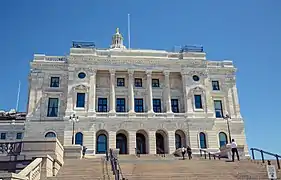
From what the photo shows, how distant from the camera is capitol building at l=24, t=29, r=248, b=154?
37.2 meters

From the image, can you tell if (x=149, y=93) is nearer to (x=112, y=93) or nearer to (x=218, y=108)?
(x=112, y=93)

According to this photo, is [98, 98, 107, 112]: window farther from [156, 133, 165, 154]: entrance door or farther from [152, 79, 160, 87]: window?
[156, 133, 165, 154]: entrance door

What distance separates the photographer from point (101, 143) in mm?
37438

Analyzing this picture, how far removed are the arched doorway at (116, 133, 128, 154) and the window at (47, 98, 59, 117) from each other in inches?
327

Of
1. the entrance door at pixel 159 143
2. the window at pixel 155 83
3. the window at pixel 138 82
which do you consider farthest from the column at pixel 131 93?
the entrance door at pixel 159 143

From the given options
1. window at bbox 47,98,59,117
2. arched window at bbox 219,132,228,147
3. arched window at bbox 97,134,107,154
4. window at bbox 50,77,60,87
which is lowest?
arched window at bbox 97,134,107,154

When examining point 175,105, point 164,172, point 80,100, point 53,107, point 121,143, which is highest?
point 175,105

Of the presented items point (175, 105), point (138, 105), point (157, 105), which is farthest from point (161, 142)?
point (138, 105)

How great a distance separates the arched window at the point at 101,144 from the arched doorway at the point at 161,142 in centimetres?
657

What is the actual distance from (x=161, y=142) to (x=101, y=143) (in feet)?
25.3

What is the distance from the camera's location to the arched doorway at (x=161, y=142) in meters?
38.2

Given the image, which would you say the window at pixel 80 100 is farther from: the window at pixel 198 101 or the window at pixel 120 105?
the window at pixel 198 101

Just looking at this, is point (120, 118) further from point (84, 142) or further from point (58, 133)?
point (58, 133)

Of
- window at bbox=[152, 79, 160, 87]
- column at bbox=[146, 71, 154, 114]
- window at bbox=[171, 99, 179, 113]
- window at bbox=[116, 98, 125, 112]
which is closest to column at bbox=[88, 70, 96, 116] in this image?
window at bbox=[116, 98, 125, 112]
